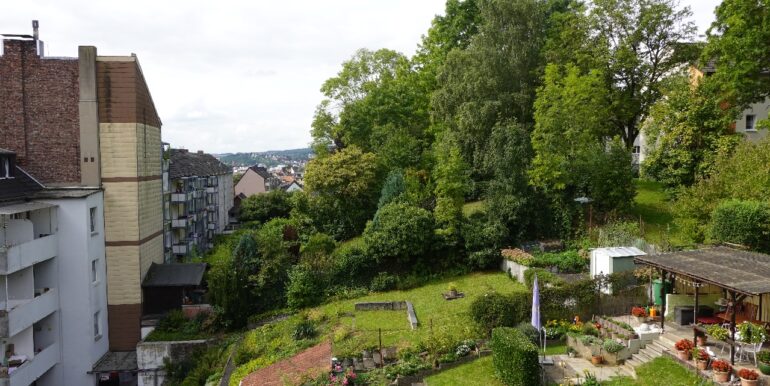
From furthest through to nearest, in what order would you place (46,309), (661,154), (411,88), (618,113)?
(411,88) → (618,113) → (661,154) → (46,309)

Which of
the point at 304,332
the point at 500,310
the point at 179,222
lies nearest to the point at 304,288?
the point at 304,332

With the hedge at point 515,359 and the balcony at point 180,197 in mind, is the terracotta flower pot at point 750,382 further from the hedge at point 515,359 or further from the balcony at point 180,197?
the balcony at point 180,197

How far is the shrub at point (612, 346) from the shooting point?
1731 cm

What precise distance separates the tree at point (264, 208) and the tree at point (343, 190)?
66.3ft

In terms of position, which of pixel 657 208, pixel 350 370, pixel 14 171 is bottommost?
pixel 350 370

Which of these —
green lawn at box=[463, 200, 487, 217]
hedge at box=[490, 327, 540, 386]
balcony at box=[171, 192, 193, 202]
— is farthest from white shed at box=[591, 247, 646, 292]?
balcony at box=[171, 192, 193, 202]

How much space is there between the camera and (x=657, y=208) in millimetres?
35875

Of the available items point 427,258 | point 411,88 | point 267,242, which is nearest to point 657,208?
point 427,258

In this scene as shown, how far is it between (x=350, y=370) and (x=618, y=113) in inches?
1123

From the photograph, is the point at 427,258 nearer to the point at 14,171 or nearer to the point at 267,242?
the point at 267,242

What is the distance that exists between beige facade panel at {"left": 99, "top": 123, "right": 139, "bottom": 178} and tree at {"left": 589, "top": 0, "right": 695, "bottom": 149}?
29972mm

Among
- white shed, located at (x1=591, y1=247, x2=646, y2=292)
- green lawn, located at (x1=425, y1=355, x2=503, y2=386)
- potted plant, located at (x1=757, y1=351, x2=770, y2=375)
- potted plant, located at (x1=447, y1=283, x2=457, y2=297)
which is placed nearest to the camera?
potted plant, located at (x1=757, y1=351, x2=770, y2=375)

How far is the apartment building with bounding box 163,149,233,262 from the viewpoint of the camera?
41531mm

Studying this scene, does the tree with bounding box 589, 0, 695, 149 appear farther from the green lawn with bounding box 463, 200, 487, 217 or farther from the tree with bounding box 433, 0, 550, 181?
the green lawn with bounding box 463, 200, 487, 217
